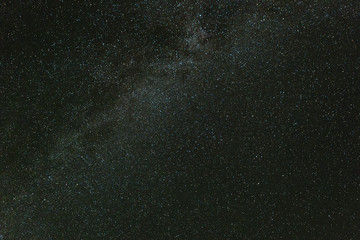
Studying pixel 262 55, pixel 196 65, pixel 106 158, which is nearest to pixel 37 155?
pixel 106 158

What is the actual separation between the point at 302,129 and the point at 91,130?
33.2 inches

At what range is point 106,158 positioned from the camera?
4.22 ft

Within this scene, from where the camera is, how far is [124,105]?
1255mm

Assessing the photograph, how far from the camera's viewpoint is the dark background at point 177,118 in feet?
4.04

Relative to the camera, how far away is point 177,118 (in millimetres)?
1286

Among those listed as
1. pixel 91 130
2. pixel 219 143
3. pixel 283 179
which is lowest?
pixel 283 179

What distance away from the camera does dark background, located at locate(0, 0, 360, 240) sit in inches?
48.5

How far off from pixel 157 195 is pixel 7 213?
0.60m

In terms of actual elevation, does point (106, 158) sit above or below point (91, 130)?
below

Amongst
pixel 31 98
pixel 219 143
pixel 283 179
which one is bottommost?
pixel 283 179

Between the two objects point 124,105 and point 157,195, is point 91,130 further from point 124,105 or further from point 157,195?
point 157,195

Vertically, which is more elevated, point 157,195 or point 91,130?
point 91,130

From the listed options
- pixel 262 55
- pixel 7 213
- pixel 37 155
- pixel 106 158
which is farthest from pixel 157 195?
pixel 262 55

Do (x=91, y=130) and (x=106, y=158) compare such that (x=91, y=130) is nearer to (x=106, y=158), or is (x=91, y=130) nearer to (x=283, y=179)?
(x=106, y=158)
